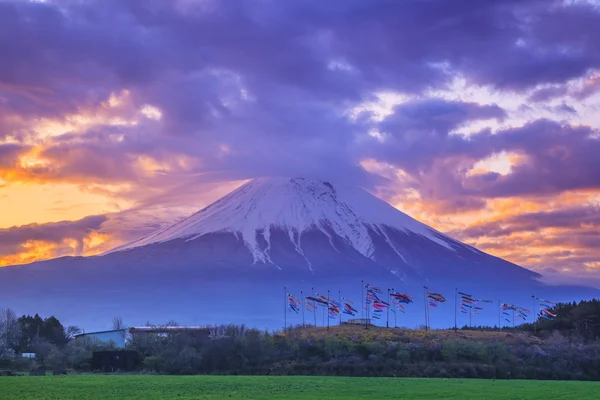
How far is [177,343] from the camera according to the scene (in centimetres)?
8038

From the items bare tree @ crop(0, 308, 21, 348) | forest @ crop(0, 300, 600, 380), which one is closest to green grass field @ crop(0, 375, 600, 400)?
forest @ crop(0, 300, 600, 380)

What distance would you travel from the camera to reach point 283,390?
4709cm

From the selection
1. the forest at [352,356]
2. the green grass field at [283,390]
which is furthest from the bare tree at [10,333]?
the green grass field at [283,390]

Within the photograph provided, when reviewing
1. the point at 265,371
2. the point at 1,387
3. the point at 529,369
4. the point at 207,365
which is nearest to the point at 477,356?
the point at 529,369

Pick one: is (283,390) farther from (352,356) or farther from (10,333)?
(10,333)

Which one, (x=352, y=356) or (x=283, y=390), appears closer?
(x=283, y=390)

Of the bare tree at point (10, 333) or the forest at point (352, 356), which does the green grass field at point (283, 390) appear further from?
the bare tree at point (10, 333)

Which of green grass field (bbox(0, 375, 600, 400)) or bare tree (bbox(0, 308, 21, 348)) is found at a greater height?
bare tree (bbox(0, 308, 21, 348))

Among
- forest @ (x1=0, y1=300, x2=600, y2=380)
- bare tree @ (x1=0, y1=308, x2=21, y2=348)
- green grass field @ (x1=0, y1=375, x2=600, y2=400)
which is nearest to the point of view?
green grass field @ (x1=0, y1=375, x2=600, y2=400)

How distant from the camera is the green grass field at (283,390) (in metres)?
43.2

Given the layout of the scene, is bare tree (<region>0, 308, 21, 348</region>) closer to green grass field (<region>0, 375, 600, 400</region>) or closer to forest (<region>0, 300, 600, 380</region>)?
forest (<region>0, 300, 600, 380</region>)

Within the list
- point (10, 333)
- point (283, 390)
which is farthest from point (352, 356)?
point (10, 333)

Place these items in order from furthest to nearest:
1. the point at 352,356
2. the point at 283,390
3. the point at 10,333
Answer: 1. the point at 10,333
2. the point at 352,356
3. the point at 283,390

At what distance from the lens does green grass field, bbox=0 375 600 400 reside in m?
43.2
